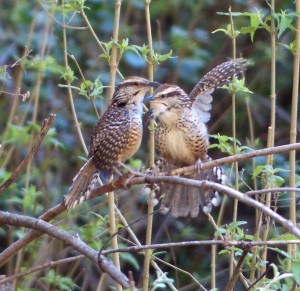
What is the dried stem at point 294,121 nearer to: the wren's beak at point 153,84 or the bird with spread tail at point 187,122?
the bird with spread tail at point 187,122

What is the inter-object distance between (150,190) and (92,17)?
3.66 m

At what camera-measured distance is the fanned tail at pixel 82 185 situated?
3.98m

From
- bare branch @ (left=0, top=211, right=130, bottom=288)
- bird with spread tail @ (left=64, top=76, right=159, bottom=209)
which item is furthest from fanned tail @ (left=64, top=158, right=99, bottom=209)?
bare branch @ (left=0, top=211, right=130, bottom=288)

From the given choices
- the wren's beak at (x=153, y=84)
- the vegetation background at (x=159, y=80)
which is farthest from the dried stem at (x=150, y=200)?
the vegetation background at (x=159, y=80)

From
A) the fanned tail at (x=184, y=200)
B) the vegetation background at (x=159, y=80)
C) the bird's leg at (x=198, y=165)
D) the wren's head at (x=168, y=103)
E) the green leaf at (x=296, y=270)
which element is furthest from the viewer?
the vegetation background at (x=159, y=80)

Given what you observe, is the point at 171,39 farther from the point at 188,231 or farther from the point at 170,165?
the point at 170,165

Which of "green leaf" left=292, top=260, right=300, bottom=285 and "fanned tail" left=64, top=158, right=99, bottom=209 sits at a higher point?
"fanned tail" left=64, top=158, right=99, bottom=209

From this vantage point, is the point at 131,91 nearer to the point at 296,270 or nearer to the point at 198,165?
the point at 198,165

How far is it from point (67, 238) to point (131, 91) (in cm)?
106

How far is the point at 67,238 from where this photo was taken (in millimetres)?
3580

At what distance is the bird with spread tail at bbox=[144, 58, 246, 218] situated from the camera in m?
4.20

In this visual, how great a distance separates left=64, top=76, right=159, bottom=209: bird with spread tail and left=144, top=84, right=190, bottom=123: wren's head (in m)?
0.07

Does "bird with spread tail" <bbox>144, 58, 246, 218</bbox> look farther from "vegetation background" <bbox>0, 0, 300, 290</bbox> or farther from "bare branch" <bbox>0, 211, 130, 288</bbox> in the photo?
"vegetation background" <bbox>0, 0, 300, 290</bbox>

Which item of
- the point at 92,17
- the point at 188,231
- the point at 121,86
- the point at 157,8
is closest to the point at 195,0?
the point at 157,8
